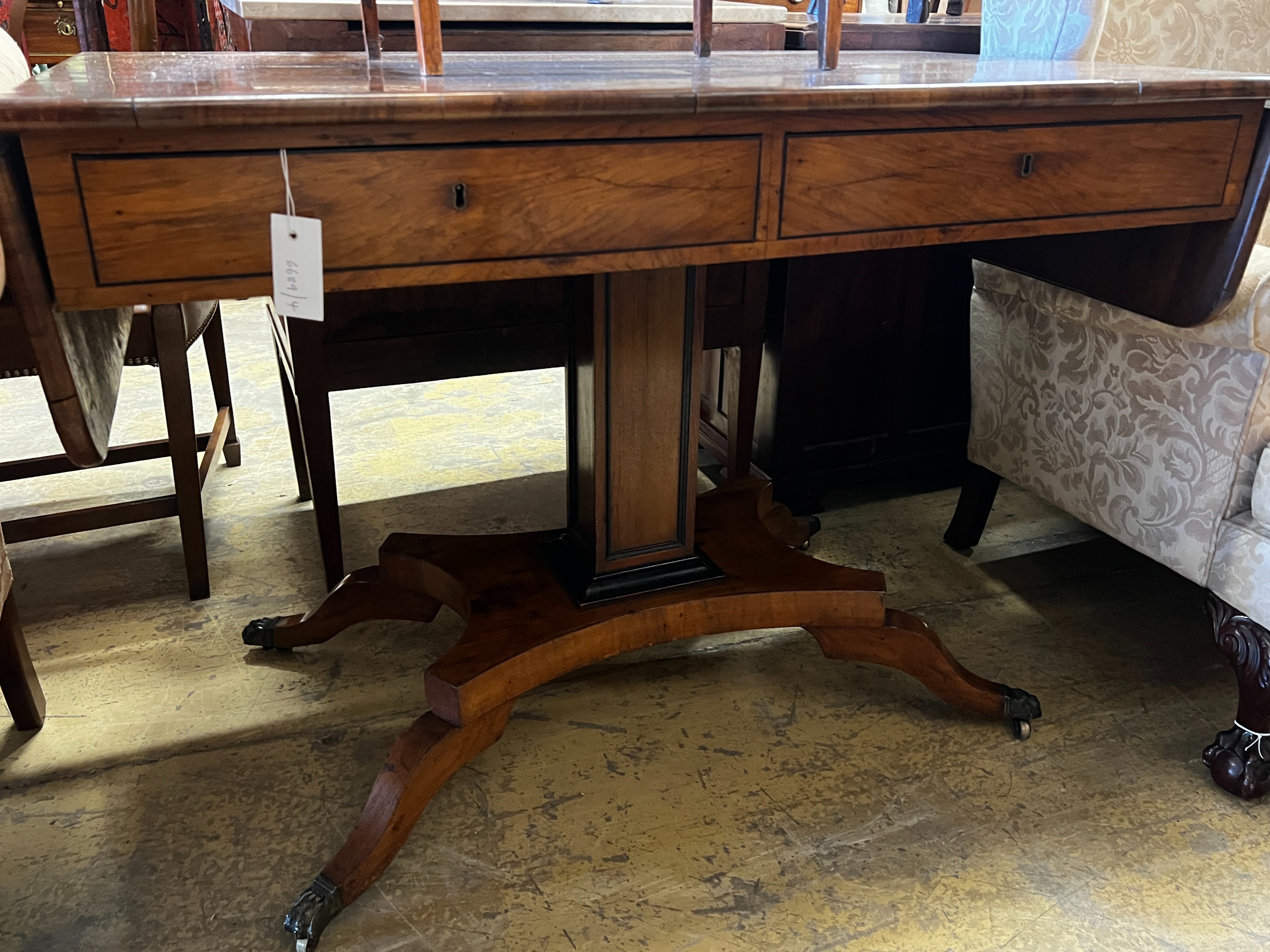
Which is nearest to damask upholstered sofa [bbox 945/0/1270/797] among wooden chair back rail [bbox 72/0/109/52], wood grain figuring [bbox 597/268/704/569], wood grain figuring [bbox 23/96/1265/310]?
wood grain figuring [bbox 23/96/1265/310]

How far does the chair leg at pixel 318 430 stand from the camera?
1.53m

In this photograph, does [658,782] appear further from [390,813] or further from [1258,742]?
[1258,742]

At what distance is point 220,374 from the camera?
6.87 feet

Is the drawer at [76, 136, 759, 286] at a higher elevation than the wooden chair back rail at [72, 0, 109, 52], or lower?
lower

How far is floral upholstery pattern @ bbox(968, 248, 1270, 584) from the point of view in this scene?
1301mm

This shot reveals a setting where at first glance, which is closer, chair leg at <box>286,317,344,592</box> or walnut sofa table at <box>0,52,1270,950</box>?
walnut sofa table at <box>0,52,1270,950</box>

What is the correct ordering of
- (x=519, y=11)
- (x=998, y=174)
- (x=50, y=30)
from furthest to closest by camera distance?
(x=50, y=30) → (x=519, y=11) → (x=998, y=174)

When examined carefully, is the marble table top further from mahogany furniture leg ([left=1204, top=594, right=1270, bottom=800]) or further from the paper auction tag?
mahogany furniture leg ([left=1204, top=594, right=1270, bottom=800])

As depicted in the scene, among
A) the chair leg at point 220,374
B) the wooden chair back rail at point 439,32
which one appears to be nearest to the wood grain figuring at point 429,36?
the wooden chair back rail at point 439,32

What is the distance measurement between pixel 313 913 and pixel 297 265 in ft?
2.22

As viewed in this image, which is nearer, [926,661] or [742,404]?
[926,661]

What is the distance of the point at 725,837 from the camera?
4.03ft

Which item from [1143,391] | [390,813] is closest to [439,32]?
[390,813]

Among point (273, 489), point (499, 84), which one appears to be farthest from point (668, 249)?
point (273, 489)
